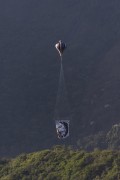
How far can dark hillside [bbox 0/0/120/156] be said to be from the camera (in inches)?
1773

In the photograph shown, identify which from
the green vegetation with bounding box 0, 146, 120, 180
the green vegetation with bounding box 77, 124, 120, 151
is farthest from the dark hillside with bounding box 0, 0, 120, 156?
the green vegetation with bounding box 0, 146, 120, 180

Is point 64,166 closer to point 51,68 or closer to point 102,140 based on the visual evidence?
point 102,140

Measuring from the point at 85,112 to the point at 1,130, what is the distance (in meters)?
7.24

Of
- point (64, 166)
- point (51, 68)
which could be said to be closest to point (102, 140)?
point (51, 68)

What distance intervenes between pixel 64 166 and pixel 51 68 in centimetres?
4024

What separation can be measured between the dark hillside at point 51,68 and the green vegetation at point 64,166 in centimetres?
2430

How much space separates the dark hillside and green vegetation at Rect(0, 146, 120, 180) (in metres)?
24.3

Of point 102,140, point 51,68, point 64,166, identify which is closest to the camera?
point 64,166

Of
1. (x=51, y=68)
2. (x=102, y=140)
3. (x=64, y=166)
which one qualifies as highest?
(x=51, y=68)

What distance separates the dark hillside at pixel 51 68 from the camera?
45.0m

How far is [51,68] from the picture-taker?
55.9m

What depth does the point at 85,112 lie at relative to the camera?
47.6 metres

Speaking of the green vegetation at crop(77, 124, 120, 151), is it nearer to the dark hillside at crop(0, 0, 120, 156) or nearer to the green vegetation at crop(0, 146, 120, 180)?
the dark hillside at crop(0, 0, 120, 156)

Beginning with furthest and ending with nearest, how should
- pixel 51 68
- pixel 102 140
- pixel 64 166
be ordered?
pixel 51 68, pixel 102 140, pixel 64 166
